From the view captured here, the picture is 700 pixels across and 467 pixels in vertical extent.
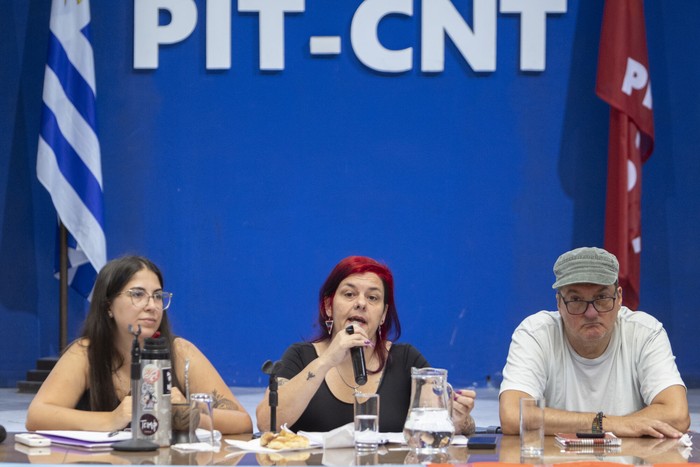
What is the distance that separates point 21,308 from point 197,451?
3.79 metres

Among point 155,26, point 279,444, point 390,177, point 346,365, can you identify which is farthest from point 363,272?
point 155,26

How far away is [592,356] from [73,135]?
128 inches

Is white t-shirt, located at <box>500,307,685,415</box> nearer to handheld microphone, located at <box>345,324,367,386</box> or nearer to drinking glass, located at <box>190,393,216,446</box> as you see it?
handheld microphone, located at <box>345,324,367,386</box>

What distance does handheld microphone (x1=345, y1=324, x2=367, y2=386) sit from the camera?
264cm

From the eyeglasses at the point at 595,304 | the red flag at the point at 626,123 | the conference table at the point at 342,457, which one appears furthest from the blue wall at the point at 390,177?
the conference table at the point at 342,457

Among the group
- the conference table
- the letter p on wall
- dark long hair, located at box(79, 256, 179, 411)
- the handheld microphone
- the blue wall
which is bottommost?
the conference table

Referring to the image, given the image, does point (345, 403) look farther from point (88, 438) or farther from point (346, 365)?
point (88, 438)

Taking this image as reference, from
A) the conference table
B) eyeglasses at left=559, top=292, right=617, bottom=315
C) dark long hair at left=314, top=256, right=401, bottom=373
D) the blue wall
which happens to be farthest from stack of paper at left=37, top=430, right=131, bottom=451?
the blue wall

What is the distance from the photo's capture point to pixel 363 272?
298 cm

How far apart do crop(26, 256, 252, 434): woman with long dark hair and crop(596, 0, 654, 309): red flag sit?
2905 millimetres

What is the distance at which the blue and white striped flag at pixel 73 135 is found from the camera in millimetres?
5328

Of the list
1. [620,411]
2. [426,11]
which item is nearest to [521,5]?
[426,11]

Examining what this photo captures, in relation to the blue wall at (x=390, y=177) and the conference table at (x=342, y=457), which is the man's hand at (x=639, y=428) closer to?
the conference table at (x=342, y=457)

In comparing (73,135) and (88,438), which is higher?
(73,135)
